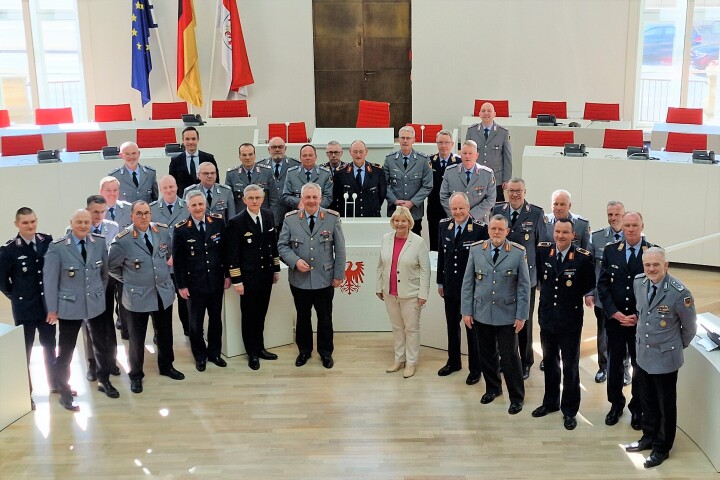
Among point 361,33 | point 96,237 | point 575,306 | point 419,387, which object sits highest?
point 361,33

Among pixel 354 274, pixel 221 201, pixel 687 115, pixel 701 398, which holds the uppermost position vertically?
pixel 687 115

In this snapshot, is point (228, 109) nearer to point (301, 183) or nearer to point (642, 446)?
point (301, 183)

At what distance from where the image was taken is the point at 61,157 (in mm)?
10508

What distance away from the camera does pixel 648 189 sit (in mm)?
9805

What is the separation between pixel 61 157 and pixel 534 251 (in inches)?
243

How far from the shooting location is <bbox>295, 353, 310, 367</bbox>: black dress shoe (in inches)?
293

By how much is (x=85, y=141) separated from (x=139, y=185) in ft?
8.99

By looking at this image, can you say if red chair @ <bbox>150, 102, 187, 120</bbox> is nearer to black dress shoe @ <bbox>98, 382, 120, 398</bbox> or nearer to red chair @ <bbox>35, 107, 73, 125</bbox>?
red chair @ <bbox>35, 107, 73, 125</bbox>

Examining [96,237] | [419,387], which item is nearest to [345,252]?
[419,387]

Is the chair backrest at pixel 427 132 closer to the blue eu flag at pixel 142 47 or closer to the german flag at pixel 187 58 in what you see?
the german flag at pixel 187 58

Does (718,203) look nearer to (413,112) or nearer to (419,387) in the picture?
(419,387)

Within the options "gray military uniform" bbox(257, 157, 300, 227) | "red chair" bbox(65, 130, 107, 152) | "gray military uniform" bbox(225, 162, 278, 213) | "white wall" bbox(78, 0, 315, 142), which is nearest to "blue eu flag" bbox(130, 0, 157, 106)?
"white wall" bbox(78, 0, 315, 142)

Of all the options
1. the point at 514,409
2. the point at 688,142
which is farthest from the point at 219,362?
the point at 688,142

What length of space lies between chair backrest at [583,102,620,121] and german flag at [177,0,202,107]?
6071 mm
